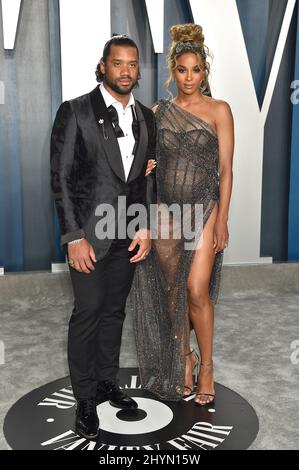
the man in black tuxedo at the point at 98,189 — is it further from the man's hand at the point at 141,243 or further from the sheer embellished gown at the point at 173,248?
the sheer embellished gown at the point at 173,248

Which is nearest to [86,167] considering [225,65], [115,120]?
[115,120]

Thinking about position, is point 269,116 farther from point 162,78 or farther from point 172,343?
point 172,343

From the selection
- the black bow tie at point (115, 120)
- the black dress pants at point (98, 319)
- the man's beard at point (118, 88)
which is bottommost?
the black dress pants at point (98, 319)

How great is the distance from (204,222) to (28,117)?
2.19m

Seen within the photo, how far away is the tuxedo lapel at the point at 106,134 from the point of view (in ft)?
7.44

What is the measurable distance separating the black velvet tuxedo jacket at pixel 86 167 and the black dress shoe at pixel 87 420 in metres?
0.64

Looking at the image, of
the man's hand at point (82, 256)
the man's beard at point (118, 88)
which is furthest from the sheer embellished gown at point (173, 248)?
the man's hand at point (82, 256)

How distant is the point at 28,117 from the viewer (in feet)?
14.3

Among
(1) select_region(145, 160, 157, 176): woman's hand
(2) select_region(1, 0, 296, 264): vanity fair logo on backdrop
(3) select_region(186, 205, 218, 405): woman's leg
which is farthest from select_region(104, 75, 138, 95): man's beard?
(2) select_region(1, 0, 296, 264): vanity fair logo on backdrop

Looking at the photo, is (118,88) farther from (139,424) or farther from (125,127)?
(139,424)

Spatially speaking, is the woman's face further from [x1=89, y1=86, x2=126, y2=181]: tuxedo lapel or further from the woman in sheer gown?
[x1=89, y1=86, x2=126, y2=181]: tuxedo lapel
